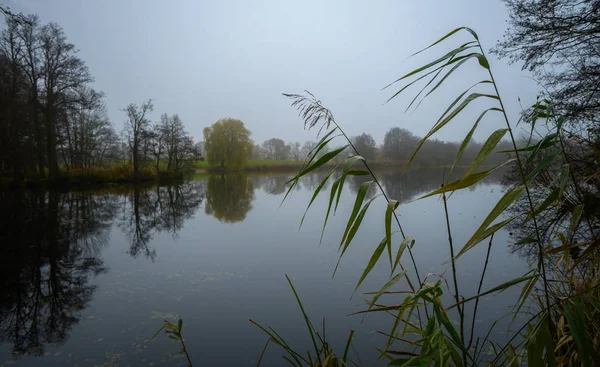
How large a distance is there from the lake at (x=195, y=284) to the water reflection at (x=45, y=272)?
2 cm

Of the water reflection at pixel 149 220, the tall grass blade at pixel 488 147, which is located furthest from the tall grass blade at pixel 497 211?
the water reflection at pixel 149 220

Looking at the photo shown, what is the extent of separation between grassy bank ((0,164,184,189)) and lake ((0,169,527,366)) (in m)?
11.2

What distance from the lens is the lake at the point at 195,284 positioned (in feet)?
9.09

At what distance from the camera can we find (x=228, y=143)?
33.8 m

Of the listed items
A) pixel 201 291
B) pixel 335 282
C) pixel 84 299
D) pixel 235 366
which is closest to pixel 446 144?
pixel 335 282

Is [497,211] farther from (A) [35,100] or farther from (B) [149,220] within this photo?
(A) [35,100]

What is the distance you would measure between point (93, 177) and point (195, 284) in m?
21.2

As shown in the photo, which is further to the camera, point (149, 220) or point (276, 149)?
point (276, 149)

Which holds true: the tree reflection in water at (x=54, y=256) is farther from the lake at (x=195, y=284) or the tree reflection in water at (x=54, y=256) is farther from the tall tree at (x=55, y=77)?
the tall tree at (x=55, y=77)

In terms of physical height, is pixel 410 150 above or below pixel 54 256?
above

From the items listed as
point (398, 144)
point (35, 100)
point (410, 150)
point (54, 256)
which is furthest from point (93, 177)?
point (410, 150)

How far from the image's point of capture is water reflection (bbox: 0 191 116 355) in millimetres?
3062

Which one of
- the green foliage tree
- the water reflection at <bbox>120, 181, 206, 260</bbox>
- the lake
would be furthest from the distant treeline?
the green foliage tree

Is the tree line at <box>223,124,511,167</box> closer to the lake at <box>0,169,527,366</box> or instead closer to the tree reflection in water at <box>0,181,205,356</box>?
the lake at <box>0,169,527,366</box>
